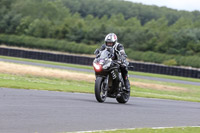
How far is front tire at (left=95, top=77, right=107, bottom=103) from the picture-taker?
10.9 m

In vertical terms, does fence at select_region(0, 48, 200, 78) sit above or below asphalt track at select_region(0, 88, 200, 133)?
below

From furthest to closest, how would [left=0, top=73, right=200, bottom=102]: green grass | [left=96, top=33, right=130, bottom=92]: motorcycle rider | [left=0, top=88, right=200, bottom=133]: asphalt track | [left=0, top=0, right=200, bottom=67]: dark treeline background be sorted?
[left=0, top=0, right=200, bottom=67]: dark treeline background < [left=0, top=73, right=200, bottom=102]: green grass < [left=96, top=33, right=130, bottom=92]: motorcycle rider < [left=0, top=88, right=200, bottom=133]: asphalt track

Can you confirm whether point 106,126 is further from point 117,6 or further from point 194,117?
point 117,6

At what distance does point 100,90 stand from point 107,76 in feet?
1.51

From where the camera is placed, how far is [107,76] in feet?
37.2

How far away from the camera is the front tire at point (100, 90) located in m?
10.9

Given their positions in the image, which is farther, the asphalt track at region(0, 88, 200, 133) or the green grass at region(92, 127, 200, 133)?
the green grass at region(92, 127, 200, 133)

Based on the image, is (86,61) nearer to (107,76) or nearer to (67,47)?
(67,47)

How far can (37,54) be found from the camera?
42906 mm

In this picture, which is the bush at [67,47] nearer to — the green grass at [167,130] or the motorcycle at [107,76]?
the motorcycle at [107,76]

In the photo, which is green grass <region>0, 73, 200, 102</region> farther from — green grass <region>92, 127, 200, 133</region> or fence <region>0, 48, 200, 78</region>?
fence <region>0, 48, 200, 78</region>

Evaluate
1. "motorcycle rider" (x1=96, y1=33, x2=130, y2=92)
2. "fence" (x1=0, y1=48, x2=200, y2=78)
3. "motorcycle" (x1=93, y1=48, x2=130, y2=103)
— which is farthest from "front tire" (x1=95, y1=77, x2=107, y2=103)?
"fence" (x1=0, y1=48, x2=200, y2=78)

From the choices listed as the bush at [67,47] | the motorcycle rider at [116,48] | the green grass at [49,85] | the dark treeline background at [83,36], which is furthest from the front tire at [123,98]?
the bush at [67,47]

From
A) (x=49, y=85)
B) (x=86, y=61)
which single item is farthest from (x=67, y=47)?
(x=49, y=85)
